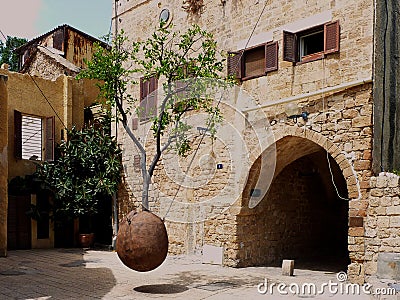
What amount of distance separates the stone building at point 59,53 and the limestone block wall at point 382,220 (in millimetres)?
11152

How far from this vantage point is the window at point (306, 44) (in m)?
8.98

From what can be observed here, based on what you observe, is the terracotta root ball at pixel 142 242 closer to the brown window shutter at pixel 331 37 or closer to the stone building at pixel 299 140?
the stone building at pixel 299 140

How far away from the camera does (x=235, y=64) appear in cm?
1038

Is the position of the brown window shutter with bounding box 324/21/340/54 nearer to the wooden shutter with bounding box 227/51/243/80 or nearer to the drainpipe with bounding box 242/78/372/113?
the drainpipe with bounding box 242/78/372/113

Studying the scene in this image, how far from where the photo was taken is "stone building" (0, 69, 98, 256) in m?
12.9

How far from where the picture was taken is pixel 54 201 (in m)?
13.1

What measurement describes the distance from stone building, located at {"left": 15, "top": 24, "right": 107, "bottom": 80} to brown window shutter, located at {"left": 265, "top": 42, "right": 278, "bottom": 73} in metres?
8.36

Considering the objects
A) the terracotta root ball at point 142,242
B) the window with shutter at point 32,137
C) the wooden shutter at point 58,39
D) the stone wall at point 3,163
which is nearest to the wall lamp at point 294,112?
the terracotta root ball at point 142,242

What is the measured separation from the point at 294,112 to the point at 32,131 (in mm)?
8558

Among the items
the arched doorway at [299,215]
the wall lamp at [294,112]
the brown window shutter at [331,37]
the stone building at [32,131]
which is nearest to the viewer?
the brown window shutter at [331,37]

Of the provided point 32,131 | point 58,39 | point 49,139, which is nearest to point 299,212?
point 49,139

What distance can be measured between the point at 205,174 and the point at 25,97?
5.82 m

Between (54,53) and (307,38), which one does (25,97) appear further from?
(307,38)

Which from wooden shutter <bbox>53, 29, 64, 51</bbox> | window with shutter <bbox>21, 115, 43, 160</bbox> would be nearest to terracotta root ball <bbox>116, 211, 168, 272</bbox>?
window with shutter <bbox>21, 115, 43, 160</bbox>
